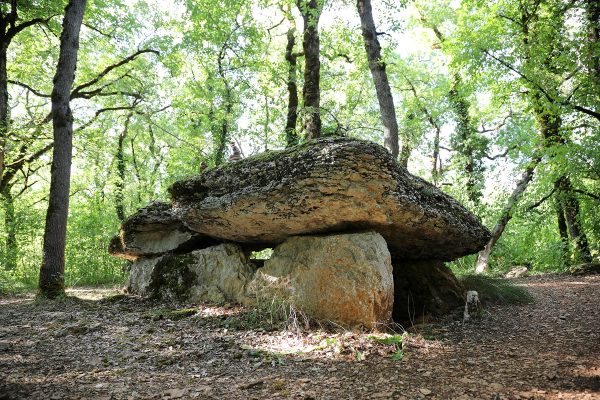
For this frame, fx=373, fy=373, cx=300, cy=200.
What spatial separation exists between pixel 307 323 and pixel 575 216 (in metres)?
10.6

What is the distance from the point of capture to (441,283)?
6895 millimetres

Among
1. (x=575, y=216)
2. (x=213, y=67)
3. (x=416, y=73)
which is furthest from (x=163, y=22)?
(x=575, y=216)

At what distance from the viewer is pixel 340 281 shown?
5273 millimetres

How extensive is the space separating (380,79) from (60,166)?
745cm

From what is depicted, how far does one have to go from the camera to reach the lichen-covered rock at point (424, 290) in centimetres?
649

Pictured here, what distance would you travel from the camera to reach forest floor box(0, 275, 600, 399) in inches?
126

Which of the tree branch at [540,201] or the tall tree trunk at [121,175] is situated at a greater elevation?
the tall tree trunk at [121,175]

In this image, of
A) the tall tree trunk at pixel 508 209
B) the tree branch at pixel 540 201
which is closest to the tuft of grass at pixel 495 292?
the tall tree trunk at pixel 508 209

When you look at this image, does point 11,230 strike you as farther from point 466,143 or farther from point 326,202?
point 466,143

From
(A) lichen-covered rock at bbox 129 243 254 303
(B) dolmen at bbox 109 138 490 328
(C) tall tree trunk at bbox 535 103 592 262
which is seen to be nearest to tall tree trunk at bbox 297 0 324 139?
(B) dolmen at bbox 109 138 490 328

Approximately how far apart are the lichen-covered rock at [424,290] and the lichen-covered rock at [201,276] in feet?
9.18

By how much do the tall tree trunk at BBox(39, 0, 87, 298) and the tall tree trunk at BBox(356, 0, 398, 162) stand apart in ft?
21.4

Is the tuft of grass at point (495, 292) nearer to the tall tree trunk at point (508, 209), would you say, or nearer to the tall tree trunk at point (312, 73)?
the tall tree trunk at point (508, 209)

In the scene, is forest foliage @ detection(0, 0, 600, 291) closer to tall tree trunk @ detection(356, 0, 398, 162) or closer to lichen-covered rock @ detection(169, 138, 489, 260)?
tall tree trunk @ detection(356, 0, 398, 162)
